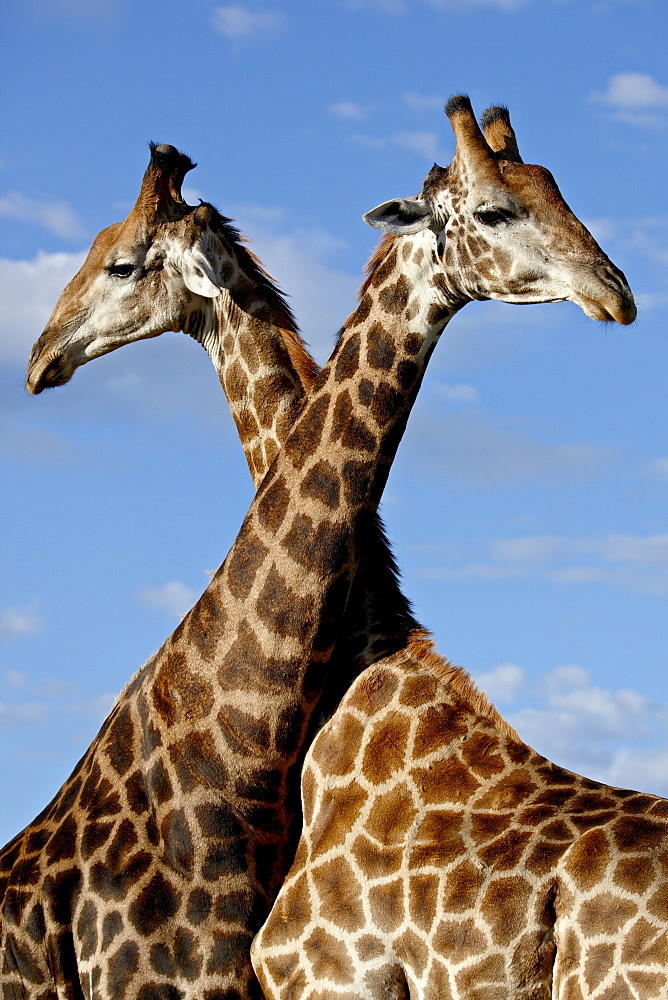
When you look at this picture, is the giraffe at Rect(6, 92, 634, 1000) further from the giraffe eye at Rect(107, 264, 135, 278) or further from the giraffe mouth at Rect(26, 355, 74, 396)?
the giraffe mouth at Rect(26, 355, 74, 396)

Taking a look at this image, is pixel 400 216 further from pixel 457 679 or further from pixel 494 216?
pixel 457 679

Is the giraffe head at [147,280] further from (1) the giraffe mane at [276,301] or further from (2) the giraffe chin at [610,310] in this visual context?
(2) the giraffe chin at [610,310]

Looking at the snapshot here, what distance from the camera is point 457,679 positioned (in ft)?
24.5

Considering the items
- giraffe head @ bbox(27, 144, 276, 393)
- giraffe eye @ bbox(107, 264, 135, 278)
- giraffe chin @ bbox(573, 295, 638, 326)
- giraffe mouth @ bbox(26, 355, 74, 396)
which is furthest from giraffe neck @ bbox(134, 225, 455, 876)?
giraffe mouth @ bbox(26, 355, 74, 396)

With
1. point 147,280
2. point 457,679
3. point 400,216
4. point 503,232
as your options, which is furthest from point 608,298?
point 147,280

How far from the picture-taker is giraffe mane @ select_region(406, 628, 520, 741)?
24.1 ft

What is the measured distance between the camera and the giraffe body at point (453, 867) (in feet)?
20.0

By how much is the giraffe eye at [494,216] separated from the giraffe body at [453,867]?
2.36m

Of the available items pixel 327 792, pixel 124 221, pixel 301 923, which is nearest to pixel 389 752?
pixel 327 792

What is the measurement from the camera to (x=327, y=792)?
7.30 m

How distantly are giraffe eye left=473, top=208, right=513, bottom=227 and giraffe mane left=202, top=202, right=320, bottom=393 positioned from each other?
2.16 m

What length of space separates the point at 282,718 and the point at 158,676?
949 mm

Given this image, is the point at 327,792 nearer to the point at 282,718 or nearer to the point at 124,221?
the point at 282,718

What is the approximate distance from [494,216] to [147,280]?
301 cm
